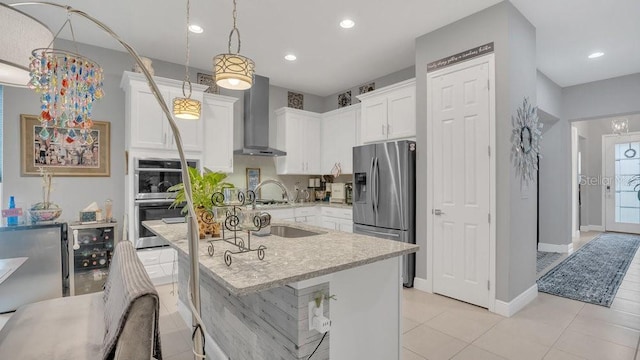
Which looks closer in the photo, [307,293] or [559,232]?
[307,293]

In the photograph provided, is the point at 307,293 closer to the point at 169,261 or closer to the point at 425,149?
the point at 425,149

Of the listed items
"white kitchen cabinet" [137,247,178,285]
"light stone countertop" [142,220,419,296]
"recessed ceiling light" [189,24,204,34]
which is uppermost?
"recessed ceiling light" [189,24,204,34]

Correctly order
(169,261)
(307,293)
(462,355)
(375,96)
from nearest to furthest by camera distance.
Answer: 1. (307,293)
2. (462,355)
3. (169,261)
4. (375,96)

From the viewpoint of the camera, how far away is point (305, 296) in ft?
4.71

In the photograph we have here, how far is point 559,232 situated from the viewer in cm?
525

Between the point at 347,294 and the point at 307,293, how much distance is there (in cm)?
Result: 30

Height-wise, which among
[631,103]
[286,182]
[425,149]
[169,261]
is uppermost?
[631,103]

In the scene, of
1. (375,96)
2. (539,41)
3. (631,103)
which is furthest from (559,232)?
(375,96)

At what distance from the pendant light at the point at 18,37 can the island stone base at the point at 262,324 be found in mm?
1353

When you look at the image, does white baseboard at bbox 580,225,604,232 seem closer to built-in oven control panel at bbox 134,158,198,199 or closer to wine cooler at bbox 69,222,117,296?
built-in oven control panel at bbox 134,158,198,199

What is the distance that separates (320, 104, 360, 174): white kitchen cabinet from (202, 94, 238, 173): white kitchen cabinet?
175cm

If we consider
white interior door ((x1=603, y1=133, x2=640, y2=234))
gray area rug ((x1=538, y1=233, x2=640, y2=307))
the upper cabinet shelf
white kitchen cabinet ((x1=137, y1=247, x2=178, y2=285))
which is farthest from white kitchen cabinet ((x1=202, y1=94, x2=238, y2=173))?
white interior door ((x1=603, y1=133, x2=640, y2=234))

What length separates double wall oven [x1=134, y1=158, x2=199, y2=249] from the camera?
3.50 meters

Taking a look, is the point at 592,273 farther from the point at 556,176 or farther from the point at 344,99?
the point at 344,99
